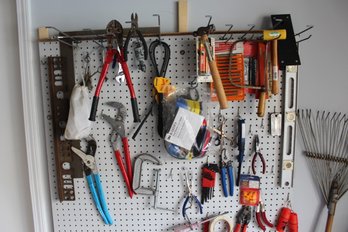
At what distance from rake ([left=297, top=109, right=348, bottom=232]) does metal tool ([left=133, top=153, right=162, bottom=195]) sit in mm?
586

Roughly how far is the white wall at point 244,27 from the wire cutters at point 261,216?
141 mm

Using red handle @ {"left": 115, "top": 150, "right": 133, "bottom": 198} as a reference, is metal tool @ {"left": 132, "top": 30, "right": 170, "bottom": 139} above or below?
above

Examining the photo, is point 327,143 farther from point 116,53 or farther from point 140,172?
point 116,53

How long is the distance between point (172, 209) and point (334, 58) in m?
0.84

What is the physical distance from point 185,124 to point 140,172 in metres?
0.27

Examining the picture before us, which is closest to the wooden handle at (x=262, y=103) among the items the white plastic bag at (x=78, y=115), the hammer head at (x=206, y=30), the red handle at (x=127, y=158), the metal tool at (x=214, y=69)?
the metal tool at (x=214, y=69)

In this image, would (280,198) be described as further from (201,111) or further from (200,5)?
(200,5)

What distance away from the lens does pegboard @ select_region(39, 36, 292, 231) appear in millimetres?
883

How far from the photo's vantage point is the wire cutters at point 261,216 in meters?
0.94

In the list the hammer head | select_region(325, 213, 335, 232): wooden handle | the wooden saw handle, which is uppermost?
the hammer head

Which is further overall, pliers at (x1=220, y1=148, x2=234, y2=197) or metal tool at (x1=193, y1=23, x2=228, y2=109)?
pliers at (x1=220, y1=148, x2=234, y2=197)

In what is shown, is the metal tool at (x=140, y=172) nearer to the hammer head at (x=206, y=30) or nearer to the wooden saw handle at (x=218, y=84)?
the wooden saw handle at (x=218, y=84)

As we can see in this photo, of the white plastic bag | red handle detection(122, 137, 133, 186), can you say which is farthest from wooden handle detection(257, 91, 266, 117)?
the white plastic bag

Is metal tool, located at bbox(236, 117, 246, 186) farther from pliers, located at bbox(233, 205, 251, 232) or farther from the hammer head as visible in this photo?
the hammer head
